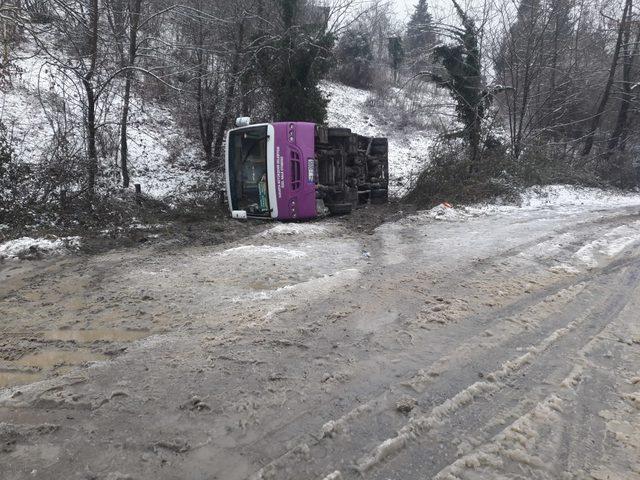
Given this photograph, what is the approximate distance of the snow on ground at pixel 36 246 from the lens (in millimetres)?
6875

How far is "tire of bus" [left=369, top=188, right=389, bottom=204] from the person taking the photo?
1338cm

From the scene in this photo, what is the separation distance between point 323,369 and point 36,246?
235 inches

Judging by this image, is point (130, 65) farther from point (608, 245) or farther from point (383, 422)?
point (383, 422)

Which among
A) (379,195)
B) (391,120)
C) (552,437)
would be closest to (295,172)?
(379,195)

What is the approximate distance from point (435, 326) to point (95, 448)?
9.27ft

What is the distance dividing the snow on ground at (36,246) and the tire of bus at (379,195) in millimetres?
8189

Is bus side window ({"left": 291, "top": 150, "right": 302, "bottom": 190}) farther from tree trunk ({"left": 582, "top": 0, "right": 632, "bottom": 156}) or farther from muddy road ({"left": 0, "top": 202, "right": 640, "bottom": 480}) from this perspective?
tree trunk ({"left": 582, "top": 0, "right": 632, "bottom": 156})

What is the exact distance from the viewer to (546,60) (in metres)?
15.5

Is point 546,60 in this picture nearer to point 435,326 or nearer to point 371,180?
point 371,180

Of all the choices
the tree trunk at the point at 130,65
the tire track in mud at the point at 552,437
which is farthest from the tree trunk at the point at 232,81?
the tire track in mud at the point at 552,437

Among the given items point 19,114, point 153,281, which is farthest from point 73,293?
point 19,114

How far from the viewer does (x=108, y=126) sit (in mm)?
12617

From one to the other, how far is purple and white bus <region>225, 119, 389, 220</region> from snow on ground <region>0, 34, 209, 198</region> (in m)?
3.02

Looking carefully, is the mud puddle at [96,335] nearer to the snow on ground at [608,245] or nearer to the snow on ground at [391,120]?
the snow on ground at [608,245]
